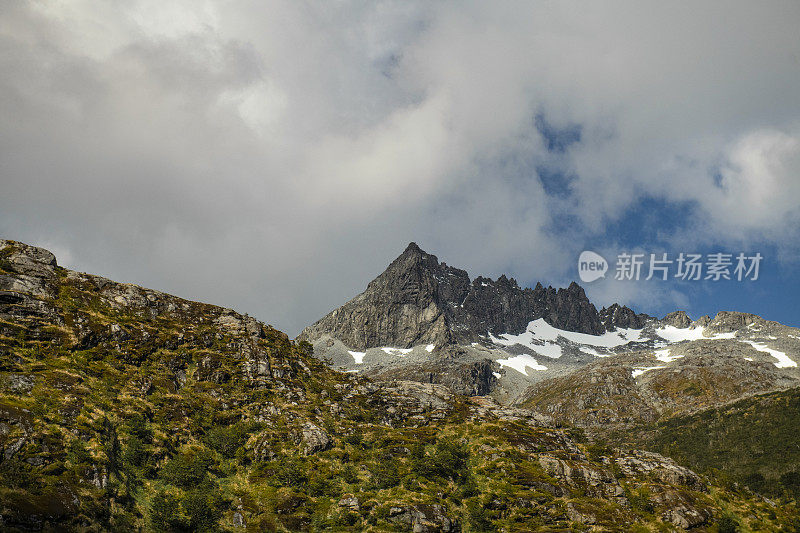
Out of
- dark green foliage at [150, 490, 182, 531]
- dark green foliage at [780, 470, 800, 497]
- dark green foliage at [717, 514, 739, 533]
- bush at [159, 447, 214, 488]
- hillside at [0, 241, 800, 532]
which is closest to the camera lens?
dark green foliage at [150, 490, 182, 531]

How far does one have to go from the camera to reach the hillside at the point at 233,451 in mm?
56500

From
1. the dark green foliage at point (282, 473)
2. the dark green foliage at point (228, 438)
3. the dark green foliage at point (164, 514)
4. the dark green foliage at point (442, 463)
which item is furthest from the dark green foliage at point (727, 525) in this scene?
the dark green foliage at point (164, 514)

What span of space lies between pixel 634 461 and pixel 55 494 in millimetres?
92775

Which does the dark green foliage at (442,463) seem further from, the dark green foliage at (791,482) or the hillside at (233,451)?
the dark green foliage at (791,482)

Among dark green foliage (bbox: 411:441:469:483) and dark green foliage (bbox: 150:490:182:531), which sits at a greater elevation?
dark green foliage (bbox: 411:441:469:483)

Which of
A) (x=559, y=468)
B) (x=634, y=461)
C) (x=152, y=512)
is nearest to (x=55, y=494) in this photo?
(x=152, y=512)

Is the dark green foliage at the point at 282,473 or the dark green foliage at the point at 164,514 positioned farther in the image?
the dark green foliage at the point at 282,473

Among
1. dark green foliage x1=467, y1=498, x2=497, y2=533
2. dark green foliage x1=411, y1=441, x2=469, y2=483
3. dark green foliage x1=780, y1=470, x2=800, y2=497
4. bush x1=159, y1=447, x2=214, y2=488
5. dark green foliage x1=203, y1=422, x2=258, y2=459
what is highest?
dark green foliage x1=780, y1=470, x2=800, y2=497

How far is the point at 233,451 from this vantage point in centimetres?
7844

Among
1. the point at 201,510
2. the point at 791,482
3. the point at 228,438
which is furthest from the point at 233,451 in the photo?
the point at 791,482

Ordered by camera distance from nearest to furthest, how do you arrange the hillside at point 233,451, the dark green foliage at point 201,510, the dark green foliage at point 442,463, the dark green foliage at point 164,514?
the dark green foliage at point 164,514 < the hillside at point 233,451 < the dark green foliage at point 201,510 < the dark green foliage at point 442,463

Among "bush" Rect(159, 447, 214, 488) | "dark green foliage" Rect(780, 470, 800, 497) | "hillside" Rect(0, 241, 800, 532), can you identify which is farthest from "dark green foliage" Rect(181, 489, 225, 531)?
"dark green foliage" Rect(780, 470, 800, 497)

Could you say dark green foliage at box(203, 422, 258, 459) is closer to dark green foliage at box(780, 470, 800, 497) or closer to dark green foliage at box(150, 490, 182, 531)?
dark green foliage at box(150, 490, 182, 531)

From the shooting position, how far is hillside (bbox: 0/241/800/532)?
5650cm
